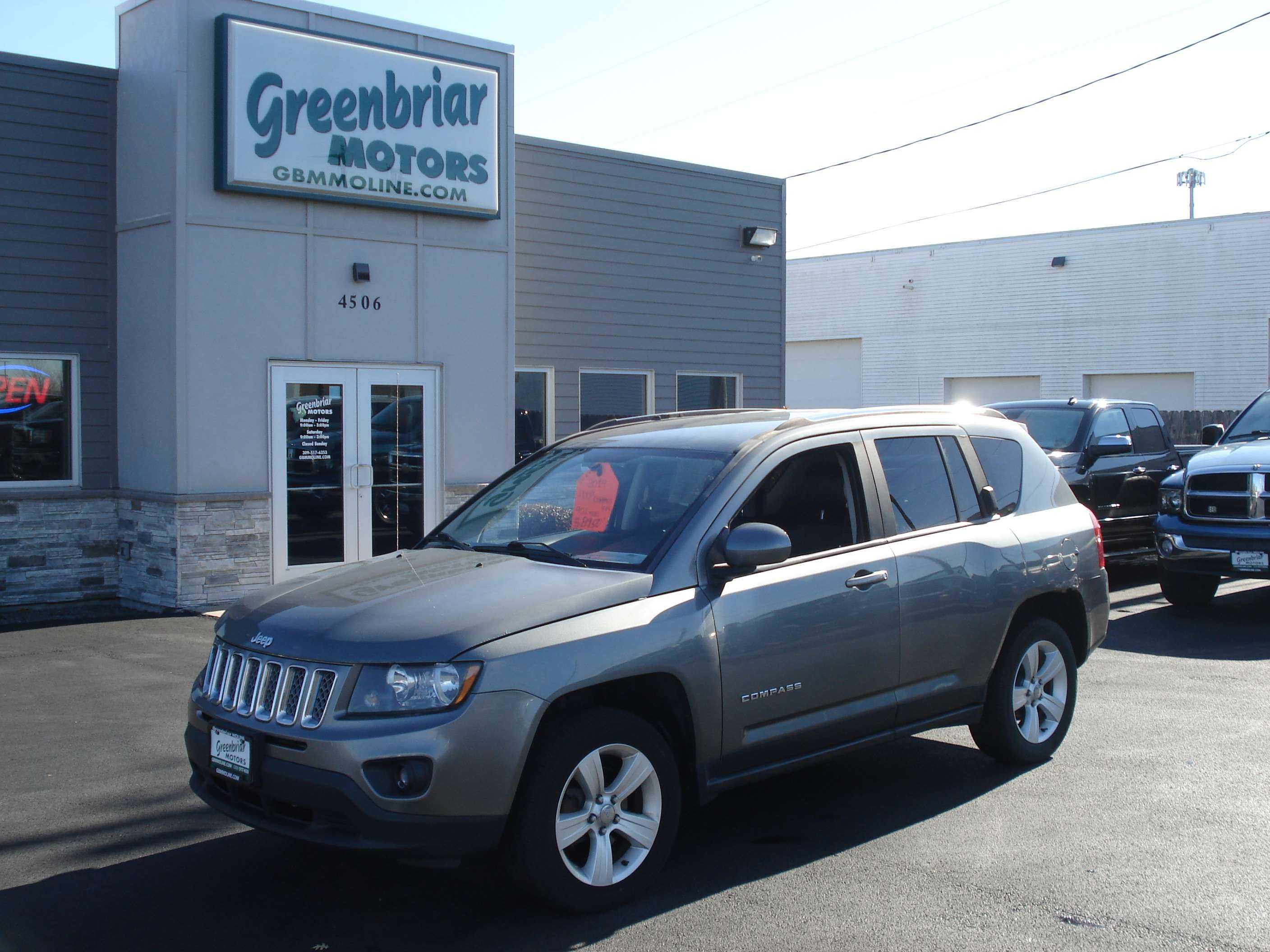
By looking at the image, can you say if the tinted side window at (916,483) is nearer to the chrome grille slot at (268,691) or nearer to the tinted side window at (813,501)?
the tinted side window at (813,501)

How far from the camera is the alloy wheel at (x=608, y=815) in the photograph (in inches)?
171

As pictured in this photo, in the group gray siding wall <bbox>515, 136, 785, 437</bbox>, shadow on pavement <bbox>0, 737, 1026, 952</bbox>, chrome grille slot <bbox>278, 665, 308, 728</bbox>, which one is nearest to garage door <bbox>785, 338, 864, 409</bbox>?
gray siding wall <bbox>515, 136, 785, 437</bbox>

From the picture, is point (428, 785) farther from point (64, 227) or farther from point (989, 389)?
point (989, 389)

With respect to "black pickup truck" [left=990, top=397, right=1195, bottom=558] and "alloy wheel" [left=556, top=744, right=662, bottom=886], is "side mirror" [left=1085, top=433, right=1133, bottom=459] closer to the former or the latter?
"black pickup truck" [left=990, top=397, right=1195, bottom=558]

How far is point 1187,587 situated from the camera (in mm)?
11430

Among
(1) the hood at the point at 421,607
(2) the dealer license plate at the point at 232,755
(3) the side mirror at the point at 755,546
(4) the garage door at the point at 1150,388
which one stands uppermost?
(4) the garage door at the point at 1150,388

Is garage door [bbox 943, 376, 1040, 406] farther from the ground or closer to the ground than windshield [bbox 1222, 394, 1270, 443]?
farther from the ground

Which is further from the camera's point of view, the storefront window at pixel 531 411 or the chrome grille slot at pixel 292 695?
the storefront window at pixel 531 411

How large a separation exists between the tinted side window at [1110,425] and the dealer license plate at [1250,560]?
2708 millimetres

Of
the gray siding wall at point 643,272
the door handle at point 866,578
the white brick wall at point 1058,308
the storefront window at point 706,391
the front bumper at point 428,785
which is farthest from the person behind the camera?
the white brick wall at point 1058,308

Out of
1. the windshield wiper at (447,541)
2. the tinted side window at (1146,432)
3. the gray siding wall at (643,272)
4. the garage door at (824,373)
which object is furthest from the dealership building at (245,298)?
the garage door at (824,373)

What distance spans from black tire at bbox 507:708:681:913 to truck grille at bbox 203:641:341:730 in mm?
785

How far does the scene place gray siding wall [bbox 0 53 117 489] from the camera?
11.5 m

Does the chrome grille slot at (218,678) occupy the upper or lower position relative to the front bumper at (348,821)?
upper
